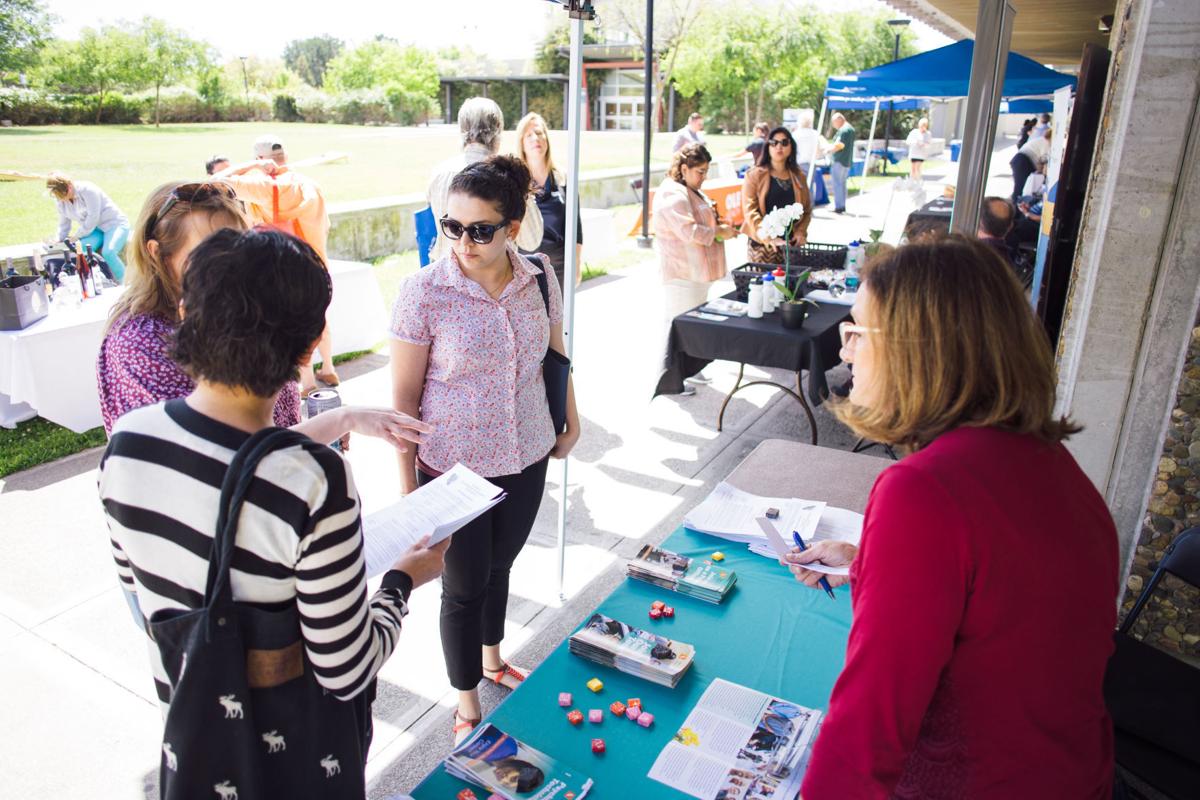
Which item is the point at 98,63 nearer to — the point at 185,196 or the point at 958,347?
the point at 185,196

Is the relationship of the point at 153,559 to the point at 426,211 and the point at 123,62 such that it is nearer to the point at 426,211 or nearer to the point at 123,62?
the point at 426,211

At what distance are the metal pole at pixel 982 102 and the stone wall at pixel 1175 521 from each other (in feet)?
4.81

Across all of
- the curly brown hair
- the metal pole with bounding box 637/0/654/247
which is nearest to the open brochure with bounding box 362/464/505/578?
the curly brown hair

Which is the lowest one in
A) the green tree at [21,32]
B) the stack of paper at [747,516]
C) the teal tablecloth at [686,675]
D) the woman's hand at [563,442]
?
the teal tablecloth at [686,675]

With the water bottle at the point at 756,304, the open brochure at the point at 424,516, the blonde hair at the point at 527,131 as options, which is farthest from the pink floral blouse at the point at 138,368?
the water bottle at the point at 756,304

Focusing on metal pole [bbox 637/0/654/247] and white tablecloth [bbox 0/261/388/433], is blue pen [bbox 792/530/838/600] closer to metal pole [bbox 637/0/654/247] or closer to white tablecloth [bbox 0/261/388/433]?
white tablecloth [bbox 0/261/388/433]

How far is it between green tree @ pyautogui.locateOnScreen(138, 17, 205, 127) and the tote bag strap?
2949 cm

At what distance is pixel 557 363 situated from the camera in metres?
2.42

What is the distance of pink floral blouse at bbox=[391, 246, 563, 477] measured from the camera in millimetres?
2137

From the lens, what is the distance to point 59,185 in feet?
22.7

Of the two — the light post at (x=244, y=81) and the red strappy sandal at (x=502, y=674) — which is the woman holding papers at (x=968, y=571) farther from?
the light post at (x=244, y=81)

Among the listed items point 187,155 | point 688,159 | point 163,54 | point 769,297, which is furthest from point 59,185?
point 163,54

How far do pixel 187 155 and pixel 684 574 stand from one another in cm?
2743

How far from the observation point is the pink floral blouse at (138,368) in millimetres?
1584
